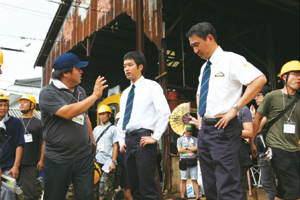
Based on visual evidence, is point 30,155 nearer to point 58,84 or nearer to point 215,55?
point 58,84

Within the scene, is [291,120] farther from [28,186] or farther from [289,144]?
[28,186]

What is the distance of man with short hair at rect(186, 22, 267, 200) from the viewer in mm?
2729

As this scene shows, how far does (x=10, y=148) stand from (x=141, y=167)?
2.39 m

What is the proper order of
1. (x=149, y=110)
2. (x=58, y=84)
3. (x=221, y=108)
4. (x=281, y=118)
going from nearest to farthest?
1. (x=221, y=108)
2. (x=58, y=84)
3. (x=149, y=110)
4. (x=281, y=118)

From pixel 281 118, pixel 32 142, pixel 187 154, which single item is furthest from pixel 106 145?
pixel 281 118

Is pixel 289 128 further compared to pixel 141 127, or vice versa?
pixel 289 128

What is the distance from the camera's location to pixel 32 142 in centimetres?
588

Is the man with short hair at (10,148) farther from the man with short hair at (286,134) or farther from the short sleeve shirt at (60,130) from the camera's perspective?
the man with short hair at (286,134)

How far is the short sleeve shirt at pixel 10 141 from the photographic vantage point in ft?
15.0

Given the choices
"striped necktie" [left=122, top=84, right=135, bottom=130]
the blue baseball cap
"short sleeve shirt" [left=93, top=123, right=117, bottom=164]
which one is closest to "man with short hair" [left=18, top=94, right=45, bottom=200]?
"short sleeve shirt" [left=93, top=123, right=117, bottom=164]

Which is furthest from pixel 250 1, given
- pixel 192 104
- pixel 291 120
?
pixel 291 120

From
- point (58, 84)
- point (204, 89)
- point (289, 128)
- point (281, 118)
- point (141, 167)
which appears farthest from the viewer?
point (281, 118)

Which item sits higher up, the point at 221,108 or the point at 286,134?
the point at 221,108

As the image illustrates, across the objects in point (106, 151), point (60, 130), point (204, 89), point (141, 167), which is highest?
point (204, 89)
